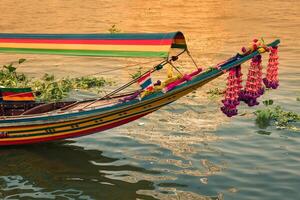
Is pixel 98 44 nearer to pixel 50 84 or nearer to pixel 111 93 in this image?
pixel 111 93

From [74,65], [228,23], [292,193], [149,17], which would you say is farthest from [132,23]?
[292,193]

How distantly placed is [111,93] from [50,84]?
5903 millimetres

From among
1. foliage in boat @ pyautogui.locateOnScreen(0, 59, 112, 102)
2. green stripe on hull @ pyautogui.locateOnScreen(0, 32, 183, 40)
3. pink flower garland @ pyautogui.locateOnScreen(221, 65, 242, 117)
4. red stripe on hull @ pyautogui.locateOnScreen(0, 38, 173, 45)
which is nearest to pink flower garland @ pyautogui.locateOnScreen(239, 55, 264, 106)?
pink flower garland @ pyautogui.locateOnScreen(221, 65, 242, 117)

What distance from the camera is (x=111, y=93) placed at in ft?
39.8

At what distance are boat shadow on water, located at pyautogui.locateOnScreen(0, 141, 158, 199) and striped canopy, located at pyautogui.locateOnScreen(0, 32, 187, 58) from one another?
291cm

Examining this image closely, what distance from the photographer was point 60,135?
12414 mm

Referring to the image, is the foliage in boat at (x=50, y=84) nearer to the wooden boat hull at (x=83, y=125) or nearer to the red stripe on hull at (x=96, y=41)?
the wooden boat hull at (x=83, y=125)

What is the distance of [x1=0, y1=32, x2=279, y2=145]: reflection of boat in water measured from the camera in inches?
427

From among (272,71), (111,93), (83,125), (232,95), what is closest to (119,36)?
(111,93)

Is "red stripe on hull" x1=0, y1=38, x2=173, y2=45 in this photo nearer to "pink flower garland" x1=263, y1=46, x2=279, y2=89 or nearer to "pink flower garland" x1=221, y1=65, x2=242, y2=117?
"pink flower garland" x1=221, y1=65, x2=242, y2=117

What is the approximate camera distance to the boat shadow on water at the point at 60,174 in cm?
1052

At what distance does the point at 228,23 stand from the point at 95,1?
2099 centimetres

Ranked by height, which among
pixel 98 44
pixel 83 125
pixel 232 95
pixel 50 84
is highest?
pixel 98 44

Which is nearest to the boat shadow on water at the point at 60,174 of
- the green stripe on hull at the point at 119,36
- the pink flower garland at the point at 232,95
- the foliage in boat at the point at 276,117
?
the pink flower garland at the point at 232,95
